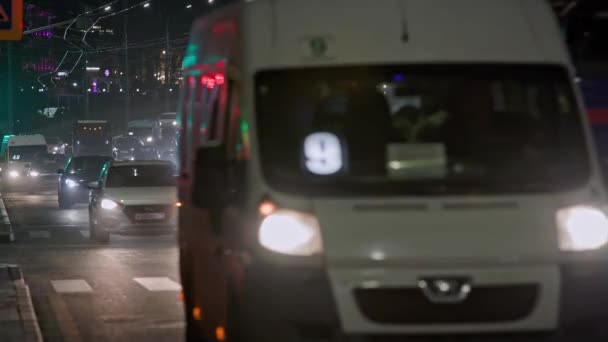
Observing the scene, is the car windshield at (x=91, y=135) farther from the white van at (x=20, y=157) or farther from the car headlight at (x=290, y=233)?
the car headlight at (x=290, y=233)

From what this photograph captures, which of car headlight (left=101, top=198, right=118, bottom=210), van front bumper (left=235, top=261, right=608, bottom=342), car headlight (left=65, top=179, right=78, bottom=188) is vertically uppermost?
van front bumper (left=235, top=261, right=608, bottom=342)

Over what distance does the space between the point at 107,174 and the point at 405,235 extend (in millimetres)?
21020

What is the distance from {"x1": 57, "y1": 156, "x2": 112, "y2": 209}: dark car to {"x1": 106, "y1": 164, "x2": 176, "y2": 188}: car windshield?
12.6m

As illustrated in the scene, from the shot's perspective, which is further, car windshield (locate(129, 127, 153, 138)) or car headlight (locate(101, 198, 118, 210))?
car windshield (locate(129, 127, 153, 138))

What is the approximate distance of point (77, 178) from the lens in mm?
42906

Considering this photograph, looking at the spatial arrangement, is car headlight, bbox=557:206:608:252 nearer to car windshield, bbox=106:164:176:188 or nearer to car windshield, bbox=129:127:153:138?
car windshield, bbox=106:164:176:188

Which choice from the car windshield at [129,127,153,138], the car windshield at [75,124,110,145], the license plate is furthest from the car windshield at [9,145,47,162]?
the license plate

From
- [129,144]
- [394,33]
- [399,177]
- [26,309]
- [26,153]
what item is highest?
[394,33]

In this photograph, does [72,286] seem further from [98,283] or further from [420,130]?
[420,130]

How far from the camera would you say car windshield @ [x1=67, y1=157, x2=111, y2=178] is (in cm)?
4419

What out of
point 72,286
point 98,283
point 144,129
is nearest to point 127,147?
point 144,129

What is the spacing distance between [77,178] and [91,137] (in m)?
45.7

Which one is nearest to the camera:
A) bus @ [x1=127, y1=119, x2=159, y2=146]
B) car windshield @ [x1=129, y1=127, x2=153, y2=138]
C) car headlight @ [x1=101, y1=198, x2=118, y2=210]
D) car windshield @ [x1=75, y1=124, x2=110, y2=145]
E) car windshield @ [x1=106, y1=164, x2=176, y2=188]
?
car headlight @ [x1=101, y1=198, x2=118, y2=210]

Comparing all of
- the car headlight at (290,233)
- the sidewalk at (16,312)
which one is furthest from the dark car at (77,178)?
the car headlight at (290,233)
